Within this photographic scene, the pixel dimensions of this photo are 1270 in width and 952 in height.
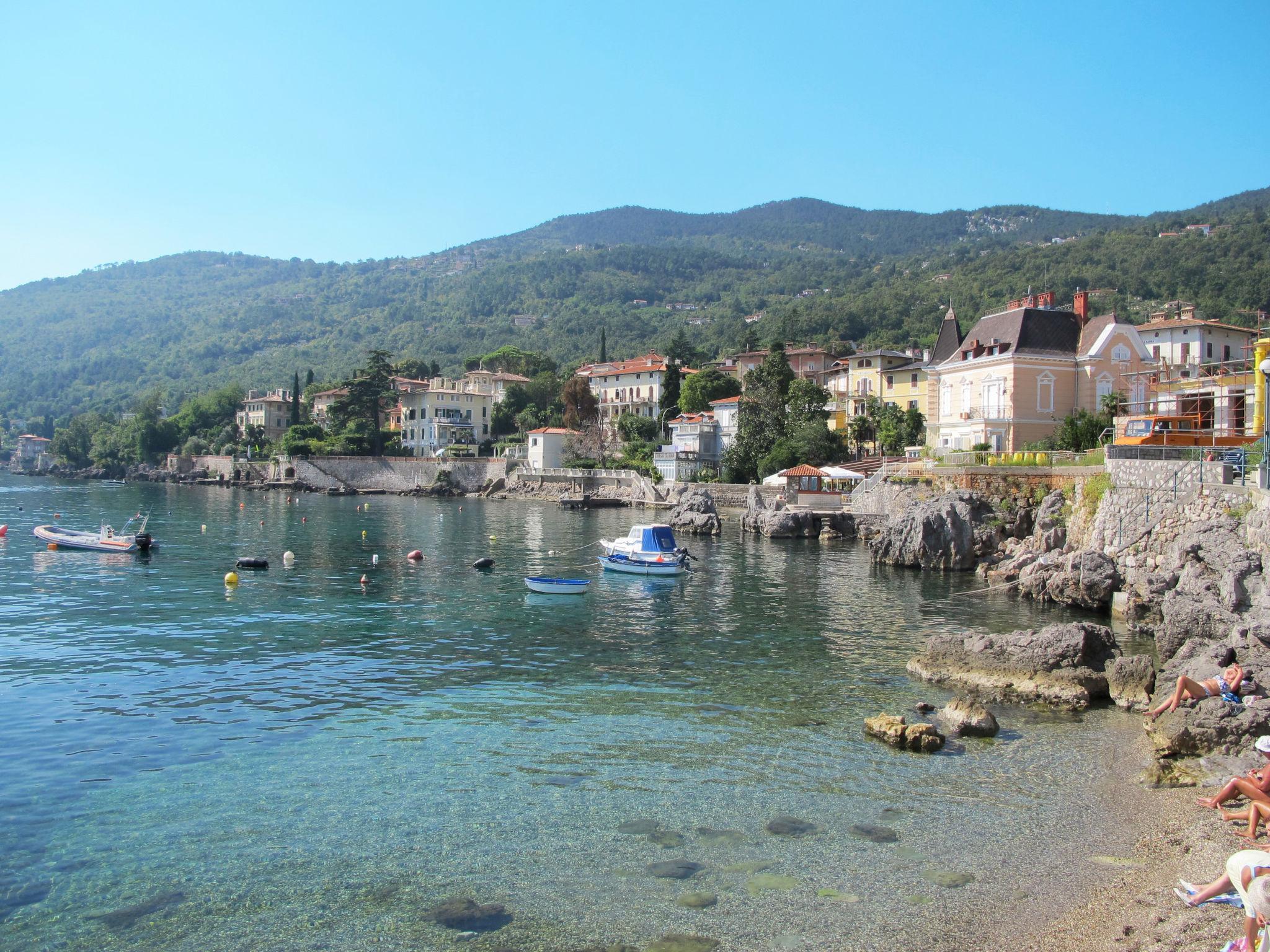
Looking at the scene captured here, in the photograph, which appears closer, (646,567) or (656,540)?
(646,567)

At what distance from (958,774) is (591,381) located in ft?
367

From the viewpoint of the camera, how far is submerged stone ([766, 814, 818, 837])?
1135 cm

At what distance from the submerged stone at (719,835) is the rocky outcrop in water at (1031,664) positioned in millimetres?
9178

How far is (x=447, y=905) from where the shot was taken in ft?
31.1

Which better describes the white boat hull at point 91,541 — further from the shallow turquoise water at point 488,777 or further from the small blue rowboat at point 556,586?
the small blue rowboat at point 556,586

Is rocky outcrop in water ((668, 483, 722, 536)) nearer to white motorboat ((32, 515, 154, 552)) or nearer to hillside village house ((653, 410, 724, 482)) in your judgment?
hillside village house ((653, 410, 724, 482))

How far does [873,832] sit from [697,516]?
47.5m

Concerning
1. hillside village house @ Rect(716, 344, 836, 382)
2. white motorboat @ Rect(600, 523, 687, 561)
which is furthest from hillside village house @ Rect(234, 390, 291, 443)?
white motorboat @ Rect(600, 523, 687, 561)

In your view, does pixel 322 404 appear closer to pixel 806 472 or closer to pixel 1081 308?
pixel 806 472

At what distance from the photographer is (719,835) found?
36.9 feet

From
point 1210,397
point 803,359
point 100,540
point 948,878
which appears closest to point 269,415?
point 803,359

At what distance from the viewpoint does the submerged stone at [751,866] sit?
1030 centimetres

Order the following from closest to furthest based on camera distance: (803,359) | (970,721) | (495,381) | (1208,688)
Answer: (1208,688), (970,721), (803,359), (495,381)

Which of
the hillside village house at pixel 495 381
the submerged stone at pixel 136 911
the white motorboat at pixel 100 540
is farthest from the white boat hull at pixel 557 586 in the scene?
the hillside village house at pixel 495 381
